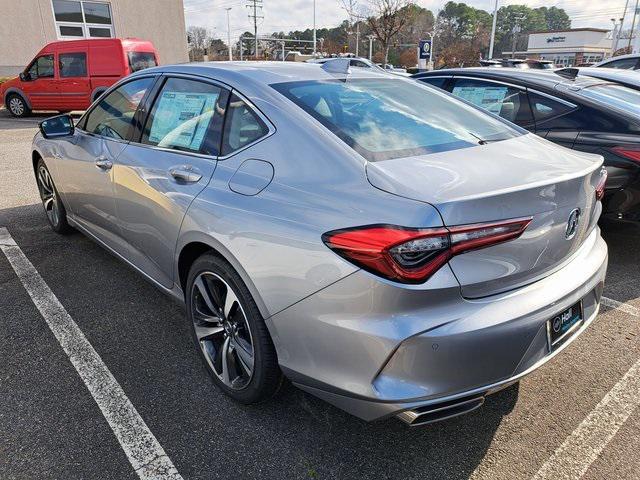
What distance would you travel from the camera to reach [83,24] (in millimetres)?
20078

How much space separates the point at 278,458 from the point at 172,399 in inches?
26.9

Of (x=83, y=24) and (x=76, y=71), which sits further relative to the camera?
(x=83, y=24)

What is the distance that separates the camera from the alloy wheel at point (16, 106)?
49.3 ft

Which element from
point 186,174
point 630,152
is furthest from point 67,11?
point 630,152

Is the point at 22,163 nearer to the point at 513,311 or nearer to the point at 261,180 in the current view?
the point at 261,180

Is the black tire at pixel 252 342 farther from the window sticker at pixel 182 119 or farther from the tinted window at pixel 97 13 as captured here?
the tinted window at pixel 97 13

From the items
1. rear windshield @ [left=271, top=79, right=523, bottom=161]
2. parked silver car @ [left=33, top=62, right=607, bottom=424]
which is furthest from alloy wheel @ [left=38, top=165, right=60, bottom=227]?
rear windshield @ [left=271, top=79, right=523, bottom=161]

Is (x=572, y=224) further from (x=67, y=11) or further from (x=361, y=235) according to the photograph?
(x=67, y=11)

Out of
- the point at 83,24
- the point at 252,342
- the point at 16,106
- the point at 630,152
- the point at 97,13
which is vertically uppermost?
the point at 97,13

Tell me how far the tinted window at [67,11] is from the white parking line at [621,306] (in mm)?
21970

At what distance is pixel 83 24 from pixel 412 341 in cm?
2267

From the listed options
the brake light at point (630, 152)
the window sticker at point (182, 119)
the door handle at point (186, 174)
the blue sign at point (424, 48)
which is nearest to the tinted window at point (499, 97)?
the brake light at point (630, 152)

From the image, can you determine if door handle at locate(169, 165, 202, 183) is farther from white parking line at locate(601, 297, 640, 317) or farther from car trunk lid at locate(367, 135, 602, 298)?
white parking line at locate(601, 297, 640, 317)

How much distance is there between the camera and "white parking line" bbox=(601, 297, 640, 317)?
3.40 meters
